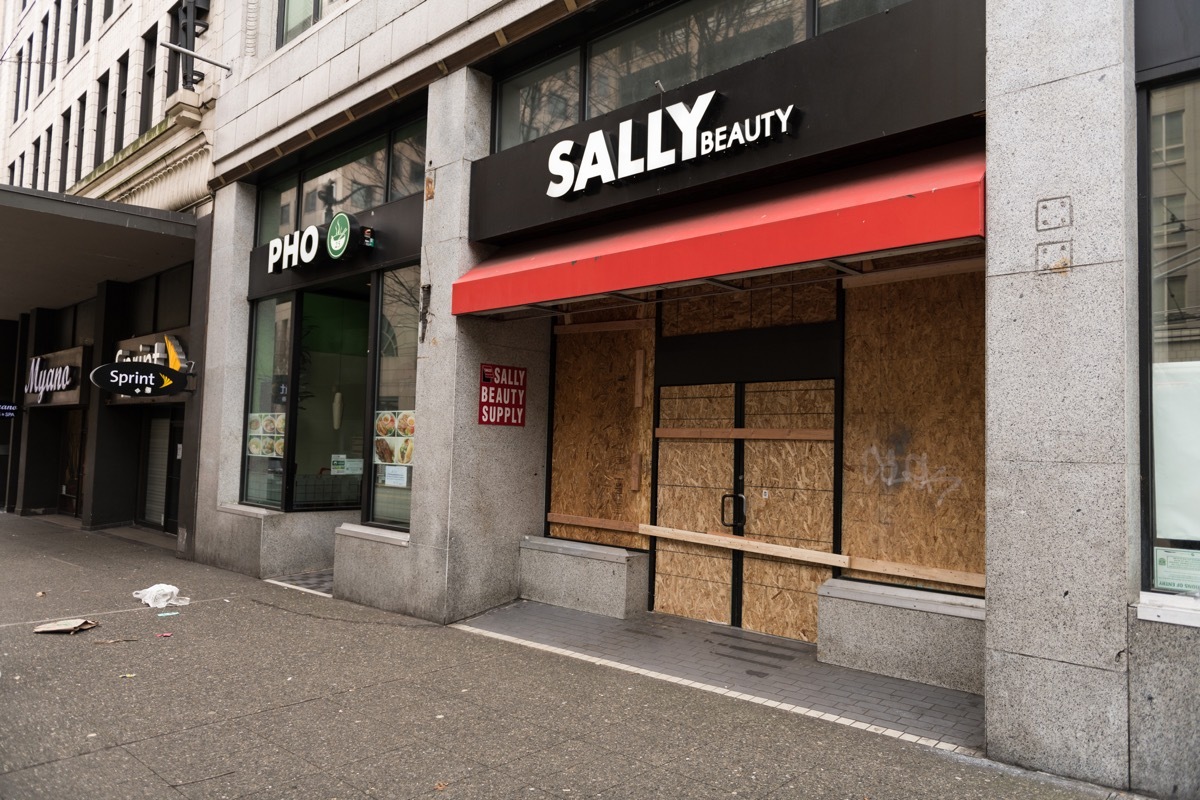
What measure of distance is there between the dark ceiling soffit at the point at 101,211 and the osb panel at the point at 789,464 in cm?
1055

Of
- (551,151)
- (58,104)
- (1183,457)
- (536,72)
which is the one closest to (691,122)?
(551,151)

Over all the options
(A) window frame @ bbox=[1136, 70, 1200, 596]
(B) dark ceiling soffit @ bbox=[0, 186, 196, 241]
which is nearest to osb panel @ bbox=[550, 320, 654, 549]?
(A) window frame @ bbox=[1136, 70, 1200, 596]

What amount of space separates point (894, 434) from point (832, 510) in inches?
34.5

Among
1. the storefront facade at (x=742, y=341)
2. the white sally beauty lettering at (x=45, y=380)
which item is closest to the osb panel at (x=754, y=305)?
the storefront facade at (x=742, y=341)

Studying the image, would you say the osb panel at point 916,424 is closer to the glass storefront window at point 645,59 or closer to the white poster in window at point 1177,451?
the white poster in window at point 1177,451

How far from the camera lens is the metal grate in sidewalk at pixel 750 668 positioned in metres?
5.64

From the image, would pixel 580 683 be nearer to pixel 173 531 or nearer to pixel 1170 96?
pixel 1170 96

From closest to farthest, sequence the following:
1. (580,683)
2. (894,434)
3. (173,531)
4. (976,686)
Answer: (976,686)
(580,683)
(894,434)
(173,531)

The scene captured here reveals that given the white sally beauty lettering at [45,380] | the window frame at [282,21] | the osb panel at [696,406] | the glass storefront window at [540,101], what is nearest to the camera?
the osb panel at [696,406]

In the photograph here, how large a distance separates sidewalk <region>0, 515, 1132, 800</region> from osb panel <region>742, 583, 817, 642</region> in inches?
35.5

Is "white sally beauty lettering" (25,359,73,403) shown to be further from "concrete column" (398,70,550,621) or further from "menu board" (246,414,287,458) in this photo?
"concrete column" (398,70,550,621)

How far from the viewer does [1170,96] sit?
4.84 metres

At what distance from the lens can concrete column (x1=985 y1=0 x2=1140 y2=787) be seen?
15.1ft

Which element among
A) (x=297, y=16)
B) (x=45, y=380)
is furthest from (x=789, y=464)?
(x=45, y=380)
